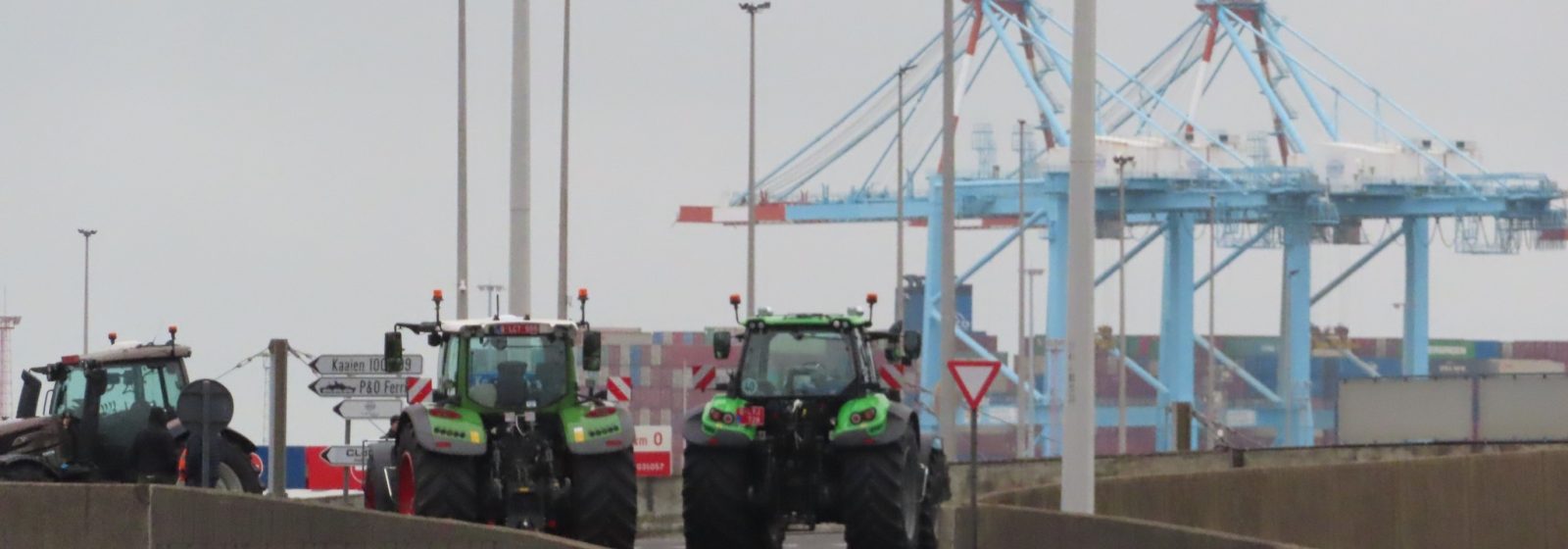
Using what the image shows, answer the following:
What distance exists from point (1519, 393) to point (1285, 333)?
210ft

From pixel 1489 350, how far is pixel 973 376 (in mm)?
132689

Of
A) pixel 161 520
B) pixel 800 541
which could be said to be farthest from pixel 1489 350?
pixel 161 520

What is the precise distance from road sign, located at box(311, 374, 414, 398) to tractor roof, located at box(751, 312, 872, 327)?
351 inches

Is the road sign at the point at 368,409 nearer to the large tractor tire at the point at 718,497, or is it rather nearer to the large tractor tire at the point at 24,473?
the large tractor tire at the point at 24,473

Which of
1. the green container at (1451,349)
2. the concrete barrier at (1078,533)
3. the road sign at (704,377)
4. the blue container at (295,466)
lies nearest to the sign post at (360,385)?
the road sign at (704,377)

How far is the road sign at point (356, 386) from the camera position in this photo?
29641mm

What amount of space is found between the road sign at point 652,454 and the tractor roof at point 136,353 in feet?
73.1

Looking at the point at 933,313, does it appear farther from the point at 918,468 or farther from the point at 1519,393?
the point at 918,468

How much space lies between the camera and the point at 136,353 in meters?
25.0

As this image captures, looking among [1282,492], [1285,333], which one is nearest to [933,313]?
[1285,333]

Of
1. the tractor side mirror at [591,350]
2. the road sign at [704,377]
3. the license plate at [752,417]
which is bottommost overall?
the license plate at [752,417]

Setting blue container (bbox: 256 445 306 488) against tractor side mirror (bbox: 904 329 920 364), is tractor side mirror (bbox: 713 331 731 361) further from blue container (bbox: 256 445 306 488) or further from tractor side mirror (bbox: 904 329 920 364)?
blue container (bbox: 256 445 306 488)

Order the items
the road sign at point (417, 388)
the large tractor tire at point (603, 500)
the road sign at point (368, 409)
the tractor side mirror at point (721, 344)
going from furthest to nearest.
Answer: the road sign at point (417, 388) < the road sign at point (368, 409) < the tractor side mirror at point (721, 344) < the large tractor tire at point (603, 500)

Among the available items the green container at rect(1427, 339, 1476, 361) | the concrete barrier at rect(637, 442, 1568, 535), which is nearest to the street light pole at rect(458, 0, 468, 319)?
the concrete barrier at rect(637, 442, 1568, 535)
